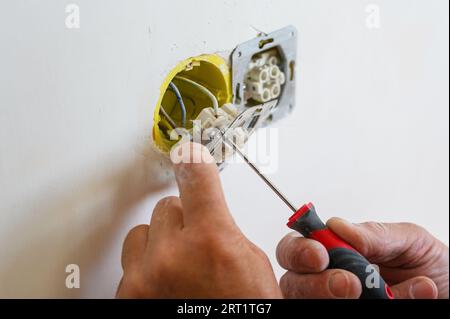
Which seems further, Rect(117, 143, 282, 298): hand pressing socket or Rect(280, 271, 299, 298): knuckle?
Rect(280, 271, 299, 298): knuckle

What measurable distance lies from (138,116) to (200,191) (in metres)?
0.10

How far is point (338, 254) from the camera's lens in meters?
0.47

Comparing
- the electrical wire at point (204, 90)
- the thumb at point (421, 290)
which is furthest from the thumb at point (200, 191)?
Answer: the thumb at point (421, 290)

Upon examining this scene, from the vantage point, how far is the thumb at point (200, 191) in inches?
16.7

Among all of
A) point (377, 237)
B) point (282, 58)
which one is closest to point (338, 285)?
point (377, 237)

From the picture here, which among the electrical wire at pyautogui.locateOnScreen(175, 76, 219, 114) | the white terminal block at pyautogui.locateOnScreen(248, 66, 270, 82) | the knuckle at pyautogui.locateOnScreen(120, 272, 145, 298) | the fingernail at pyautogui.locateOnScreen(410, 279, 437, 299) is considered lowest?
the fingernail at pyautogui.locateOnScreen(410, 279, 437, 299)

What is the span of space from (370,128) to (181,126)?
29 cm

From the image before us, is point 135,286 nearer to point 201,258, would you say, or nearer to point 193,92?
point 201,258

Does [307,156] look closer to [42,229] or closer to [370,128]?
[370,128]

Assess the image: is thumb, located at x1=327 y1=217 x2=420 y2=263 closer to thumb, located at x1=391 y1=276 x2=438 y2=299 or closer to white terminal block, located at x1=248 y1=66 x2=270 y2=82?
thumb, located at x1=391 y1=276 x2=438 y2=299

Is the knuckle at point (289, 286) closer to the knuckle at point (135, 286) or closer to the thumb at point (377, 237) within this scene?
the thumb at point (377, 237)

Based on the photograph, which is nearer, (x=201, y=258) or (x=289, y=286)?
(x=201, y=258)

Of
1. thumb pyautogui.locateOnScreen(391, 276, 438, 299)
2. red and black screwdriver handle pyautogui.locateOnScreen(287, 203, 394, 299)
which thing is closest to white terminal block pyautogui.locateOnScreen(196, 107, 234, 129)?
red and black screwdriver handle pyautogui.locateOnScreen(287, 203, 394, 299)

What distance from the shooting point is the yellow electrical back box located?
520mm
